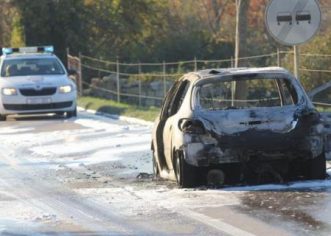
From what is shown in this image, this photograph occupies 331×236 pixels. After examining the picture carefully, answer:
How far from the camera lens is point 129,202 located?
32.2 feet

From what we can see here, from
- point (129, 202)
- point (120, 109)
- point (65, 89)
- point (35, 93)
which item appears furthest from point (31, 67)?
point (129, 202)

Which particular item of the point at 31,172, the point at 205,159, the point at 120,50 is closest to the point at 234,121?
the point at 205,159

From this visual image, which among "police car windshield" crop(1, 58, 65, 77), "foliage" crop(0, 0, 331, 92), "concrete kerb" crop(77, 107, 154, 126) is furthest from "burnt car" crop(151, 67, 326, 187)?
"foliage" crop(0, 0, 331, 92)

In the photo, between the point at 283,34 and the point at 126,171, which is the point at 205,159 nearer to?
the point at 126,171

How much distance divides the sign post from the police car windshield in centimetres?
1159

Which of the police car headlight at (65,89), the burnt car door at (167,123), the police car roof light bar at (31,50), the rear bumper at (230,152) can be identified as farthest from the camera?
the police car roof light bar at (31,50)

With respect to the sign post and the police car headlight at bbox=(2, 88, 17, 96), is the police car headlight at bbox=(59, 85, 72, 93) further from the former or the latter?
the sign post

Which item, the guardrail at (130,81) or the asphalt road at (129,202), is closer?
the asphalt road at (129,202)

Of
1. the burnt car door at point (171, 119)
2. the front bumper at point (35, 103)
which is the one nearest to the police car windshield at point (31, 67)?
the front bumper at point (35, 103)

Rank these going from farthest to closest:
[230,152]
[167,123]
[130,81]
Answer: [130,81] → [167,123] → [230,152]

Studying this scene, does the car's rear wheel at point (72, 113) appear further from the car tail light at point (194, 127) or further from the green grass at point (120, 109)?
the car tail light at point (194, 127)

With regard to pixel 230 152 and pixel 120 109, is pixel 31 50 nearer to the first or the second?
pixel 120 109

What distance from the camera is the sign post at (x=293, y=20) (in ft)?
42.2

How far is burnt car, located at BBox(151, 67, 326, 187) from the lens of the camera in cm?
1033
